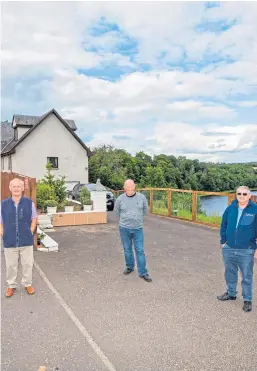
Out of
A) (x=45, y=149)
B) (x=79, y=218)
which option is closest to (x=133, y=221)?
(x=79, y=218)

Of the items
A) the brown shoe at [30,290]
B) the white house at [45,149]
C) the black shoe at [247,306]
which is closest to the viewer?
the black shoe at [247,306]

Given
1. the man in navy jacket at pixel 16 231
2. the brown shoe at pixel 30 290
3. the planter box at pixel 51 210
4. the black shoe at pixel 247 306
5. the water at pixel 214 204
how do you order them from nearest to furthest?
1. the black shoe at pixel 247 306
2. the man in navy jacket at pixel 16 231
3. the brown shoe at pixel 30 290
4. the water at pixel 214 204
5. the planter box at pixel 51 210

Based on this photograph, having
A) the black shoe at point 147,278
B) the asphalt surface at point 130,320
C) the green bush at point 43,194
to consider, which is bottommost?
the asphalt surface at point 130,320

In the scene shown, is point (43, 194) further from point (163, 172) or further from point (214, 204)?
point (163, 172)

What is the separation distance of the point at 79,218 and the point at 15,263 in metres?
6.45

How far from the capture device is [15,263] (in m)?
4.86

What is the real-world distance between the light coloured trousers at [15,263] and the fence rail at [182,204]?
678cm

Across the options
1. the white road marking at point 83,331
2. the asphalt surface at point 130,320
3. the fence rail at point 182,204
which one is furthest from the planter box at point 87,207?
the white road marking at point 83,331

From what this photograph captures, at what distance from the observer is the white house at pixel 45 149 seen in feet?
82.2

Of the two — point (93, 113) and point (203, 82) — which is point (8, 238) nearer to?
point (203, 82)

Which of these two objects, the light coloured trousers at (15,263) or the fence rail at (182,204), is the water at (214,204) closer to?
the fence rail at (182,204)

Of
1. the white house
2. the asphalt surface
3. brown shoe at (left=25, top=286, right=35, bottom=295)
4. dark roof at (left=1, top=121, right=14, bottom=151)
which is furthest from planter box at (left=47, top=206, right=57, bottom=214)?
dark roof at (left=1, top=121, right=14, bottom=151)

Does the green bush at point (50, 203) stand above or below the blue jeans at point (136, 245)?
above

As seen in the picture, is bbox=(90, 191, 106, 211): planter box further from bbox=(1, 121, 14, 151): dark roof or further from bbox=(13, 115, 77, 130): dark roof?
bbox=(1, 121, 14, 151): dark roof
